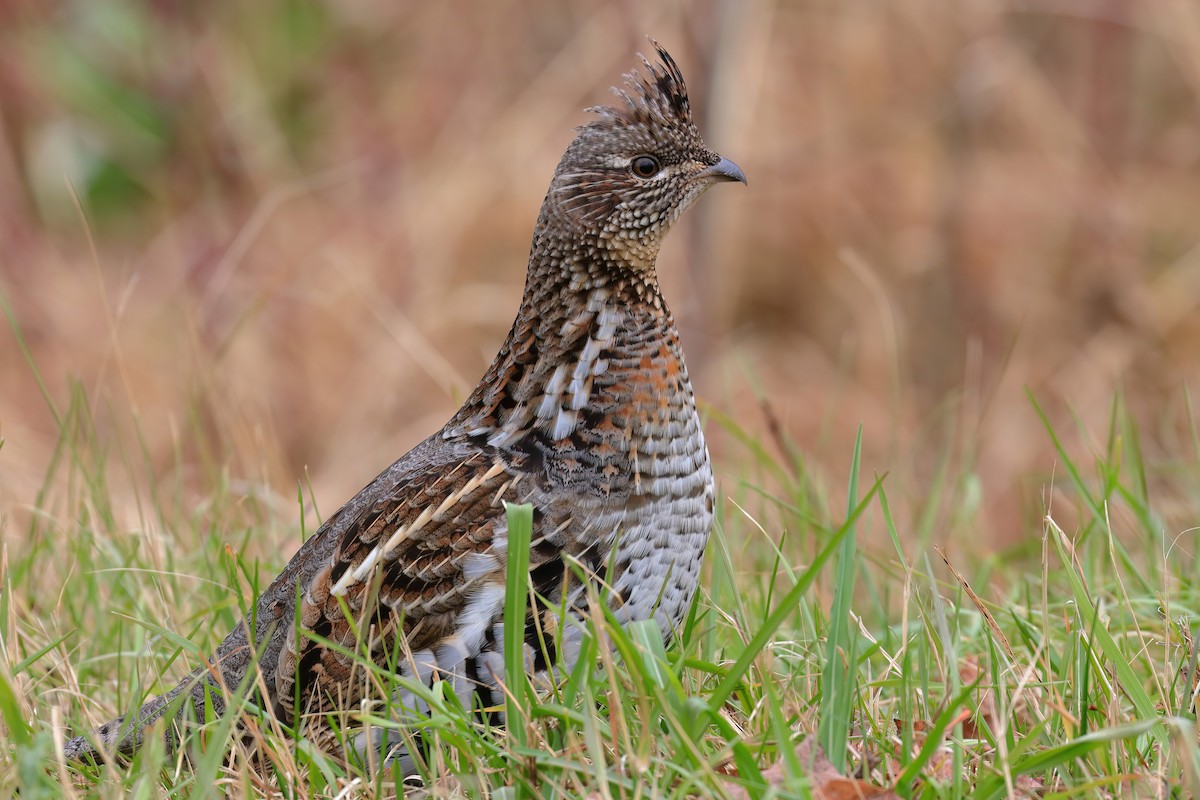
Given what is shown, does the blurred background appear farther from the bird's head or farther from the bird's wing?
the bird's wing

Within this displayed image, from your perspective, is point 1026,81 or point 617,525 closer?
point 617,525

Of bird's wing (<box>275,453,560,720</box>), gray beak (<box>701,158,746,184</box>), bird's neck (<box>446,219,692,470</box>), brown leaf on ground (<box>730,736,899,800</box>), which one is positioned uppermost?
gray beak (<box>701,158,746,184</box>)

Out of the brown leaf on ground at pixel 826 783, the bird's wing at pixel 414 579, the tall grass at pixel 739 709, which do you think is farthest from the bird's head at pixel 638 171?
the brown leaf on ground at pixel 826 783

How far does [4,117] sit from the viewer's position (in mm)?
8688

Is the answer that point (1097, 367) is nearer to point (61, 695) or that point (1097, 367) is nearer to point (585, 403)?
point (585, 403)

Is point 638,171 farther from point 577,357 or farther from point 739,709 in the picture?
point 739,709

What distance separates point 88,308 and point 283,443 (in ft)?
4.98

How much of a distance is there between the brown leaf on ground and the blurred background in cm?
455

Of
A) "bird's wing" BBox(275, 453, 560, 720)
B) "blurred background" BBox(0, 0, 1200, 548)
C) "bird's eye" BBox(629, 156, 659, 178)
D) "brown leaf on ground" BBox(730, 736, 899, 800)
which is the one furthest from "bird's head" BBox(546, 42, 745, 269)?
"blurred background" BBox(0, 0, 1200, 548)

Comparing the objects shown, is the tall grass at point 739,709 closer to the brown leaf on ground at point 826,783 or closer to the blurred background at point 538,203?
the brown leaf on ground at point 826,783

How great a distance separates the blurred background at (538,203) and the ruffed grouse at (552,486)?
345 cm

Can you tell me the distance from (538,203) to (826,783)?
732 centimetres

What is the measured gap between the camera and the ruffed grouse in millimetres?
3027

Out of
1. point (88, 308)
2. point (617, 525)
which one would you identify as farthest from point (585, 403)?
point (88, 308)
